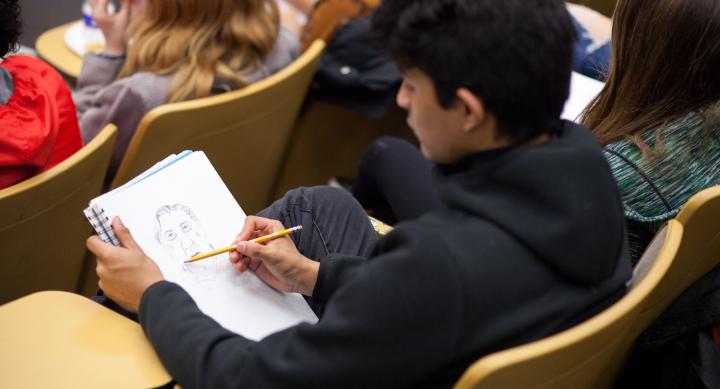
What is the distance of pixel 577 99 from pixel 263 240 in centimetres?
94

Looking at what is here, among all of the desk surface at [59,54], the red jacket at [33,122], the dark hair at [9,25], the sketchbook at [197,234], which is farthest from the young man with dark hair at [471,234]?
the desk surface at [59,54]

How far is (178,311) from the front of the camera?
104 cm

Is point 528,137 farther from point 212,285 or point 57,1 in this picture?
point 57,1

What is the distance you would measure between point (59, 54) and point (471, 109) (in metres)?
1.63

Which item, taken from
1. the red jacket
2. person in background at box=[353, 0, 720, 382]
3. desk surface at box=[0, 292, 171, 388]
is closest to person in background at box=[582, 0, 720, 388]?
person in background at box=[353, 0, 720, 382]

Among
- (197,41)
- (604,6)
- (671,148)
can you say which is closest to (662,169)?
(671,148)

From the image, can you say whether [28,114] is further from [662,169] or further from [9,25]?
[662,169]

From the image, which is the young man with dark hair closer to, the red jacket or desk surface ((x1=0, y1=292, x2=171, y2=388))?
desk surface ((x1=0, y1=292, x2=171, y2=388))

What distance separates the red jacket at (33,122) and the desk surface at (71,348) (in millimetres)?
379

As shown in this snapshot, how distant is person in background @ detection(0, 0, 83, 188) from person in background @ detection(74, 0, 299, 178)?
0.20 m

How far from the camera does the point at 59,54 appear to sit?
2207 mm

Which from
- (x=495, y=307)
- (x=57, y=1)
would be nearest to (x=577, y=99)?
(x=495, y=307)

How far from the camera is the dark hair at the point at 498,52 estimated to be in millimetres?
884

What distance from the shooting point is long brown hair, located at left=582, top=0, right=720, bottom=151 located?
132 cm
